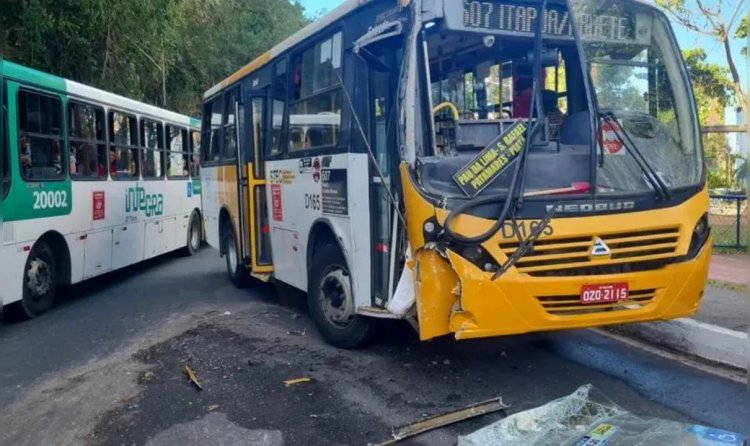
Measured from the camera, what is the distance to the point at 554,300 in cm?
461

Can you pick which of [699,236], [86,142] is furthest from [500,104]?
[86,142]

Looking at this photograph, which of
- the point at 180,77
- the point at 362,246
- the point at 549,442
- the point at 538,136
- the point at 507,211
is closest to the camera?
the point at 549,442

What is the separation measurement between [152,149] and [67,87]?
122 inches

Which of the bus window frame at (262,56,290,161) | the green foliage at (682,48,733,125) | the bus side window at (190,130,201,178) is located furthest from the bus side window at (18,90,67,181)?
the green foliage at (682,48,733,125)

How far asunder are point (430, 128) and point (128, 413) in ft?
9.50

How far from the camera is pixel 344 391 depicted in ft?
17.2

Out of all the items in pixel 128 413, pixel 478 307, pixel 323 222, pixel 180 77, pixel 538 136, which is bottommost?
pixel 128 413

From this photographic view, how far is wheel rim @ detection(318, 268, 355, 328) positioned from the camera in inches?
242

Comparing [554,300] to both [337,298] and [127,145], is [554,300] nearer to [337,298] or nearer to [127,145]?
[337,298]

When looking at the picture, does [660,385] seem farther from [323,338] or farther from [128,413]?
[128,413]

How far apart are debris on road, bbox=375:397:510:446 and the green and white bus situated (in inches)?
200

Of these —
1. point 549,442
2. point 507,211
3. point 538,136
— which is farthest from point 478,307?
point 538,136

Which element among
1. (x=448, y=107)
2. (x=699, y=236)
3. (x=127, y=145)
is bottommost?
(x=699, y=236)

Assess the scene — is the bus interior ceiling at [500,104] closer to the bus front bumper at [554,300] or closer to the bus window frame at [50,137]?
the bus front bumper at [554,300]
